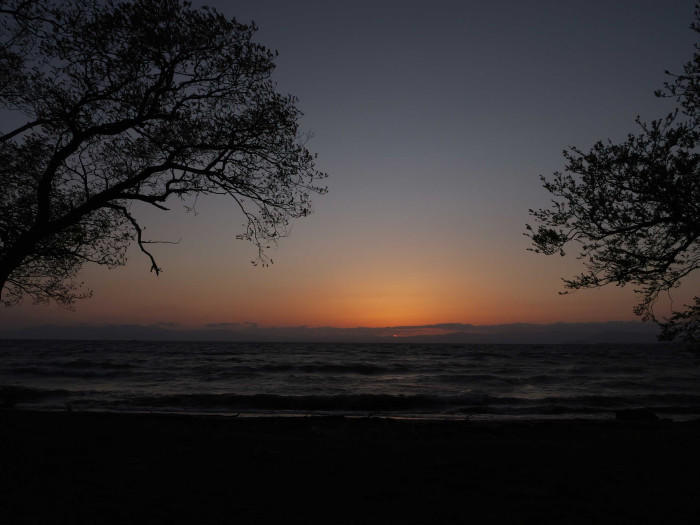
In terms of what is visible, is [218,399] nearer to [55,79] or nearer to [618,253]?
[55,79]

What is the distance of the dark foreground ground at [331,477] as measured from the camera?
591cm

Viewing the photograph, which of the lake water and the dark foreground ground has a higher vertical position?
the dark foreground ground

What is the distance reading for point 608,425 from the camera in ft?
49.7

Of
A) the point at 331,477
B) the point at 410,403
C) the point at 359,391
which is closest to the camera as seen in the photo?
the point at 331,477

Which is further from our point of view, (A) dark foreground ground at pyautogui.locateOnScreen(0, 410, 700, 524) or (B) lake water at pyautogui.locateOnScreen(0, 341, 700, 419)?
(B) lake water at pyautogui.locateOnScreen(0, 341, 700, 419)

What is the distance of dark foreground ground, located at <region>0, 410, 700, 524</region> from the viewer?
591 cm

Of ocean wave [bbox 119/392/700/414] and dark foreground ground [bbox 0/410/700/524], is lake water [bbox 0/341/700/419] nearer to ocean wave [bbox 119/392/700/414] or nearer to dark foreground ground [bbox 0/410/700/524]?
ocean wave [bbox 119/392/700/414]

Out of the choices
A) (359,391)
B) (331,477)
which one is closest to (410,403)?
(359,391)

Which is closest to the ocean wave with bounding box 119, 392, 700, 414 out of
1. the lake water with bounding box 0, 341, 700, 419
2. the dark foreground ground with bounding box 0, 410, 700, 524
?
the lake water with bounding box 0, 341, 700, 419

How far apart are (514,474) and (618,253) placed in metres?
6.48

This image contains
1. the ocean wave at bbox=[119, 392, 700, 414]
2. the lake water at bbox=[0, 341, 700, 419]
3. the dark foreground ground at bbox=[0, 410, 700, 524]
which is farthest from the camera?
the ocean wave at bbox=[119, 392, 700, 414]

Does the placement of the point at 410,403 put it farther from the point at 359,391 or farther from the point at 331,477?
the point at 331,477

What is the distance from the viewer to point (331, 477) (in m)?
7.75

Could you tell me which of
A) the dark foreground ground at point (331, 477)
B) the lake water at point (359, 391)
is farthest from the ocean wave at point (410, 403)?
the dark foreground ground at point (331, 477)
